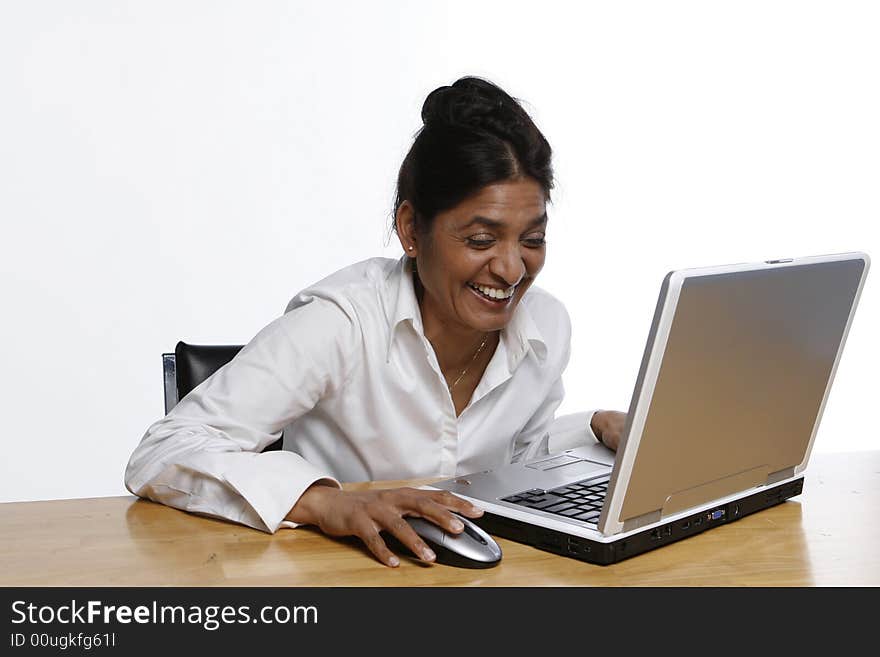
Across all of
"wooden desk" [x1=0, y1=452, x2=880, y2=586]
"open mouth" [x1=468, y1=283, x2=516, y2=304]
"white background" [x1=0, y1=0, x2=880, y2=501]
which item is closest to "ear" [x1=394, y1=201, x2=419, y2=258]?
"open mouth" [x1=468, y1=283, x2=516, y2=304]

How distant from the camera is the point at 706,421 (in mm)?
1153

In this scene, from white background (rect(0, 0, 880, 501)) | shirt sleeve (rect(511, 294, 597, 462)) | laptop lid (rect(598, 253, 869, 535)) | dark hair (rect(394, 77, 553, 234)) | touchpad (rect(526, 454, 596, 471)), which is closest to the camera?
laptop lid (rect(598, 253, 869, 535))

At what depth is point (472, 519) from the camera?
1273 mm

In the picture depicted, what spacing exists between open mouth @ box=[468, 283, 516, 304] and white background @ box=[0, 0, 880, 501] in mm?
1553

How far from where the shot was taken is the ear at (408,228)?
172 centimetres

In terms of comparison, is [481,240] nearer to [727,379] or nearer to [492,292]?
[492,292]

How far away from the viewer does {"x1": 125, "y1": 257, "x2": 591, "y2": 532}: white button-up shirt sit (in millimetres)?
1367

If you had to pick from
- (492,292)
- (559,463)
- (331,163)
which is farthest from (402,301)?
(331,163)

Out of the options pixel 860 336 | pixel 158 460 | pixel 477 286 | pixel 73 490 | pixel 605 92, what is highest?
pixel 605 92

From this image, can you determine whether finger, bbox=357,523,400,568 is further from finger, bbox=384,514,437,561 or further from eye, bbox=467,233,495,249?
eye, bbox=467,233,495,249

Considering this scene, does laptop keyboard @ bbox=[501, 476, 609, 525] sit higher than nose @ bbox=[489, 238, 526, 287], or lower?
lower
